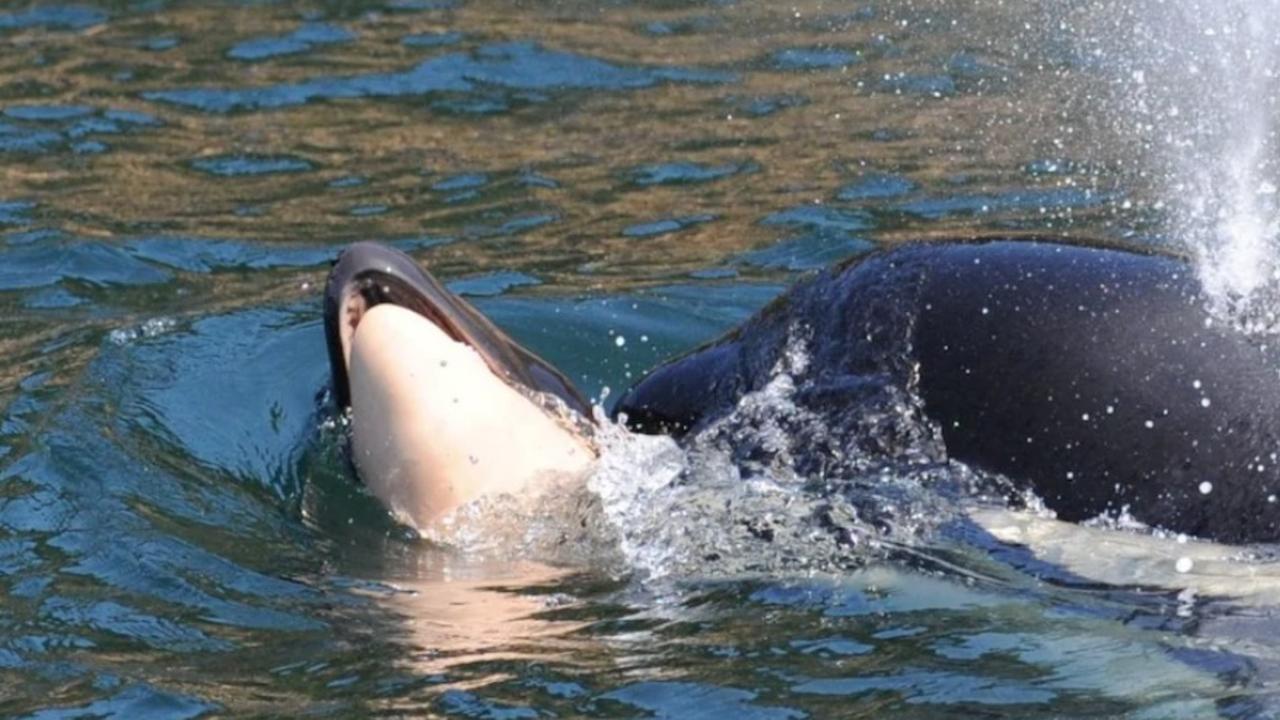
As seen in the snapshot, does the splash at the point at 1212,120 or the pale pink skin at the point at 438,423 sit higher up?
the splash at the point at 1212,120

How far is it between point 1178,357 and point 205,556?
8.09 ft

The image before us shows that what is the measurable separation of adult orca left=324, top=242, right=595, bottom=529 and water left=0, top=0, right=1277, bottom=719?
10 centimetres

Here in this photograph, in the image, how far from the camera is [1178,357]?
5.42 metres

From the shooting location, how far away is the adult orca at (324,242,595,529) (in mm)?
5859

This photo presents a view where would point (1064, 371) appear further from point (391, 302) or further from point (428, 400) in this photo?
point (391, 302)

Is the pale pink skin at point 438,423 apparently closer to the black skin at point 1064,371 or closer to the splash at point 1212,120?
the black skin at point 1064,371

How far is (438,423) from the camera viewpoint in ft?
19.2

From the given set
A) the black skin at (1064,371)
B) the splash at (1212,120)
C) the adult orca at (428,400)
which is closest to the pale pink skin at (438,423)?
the adult orca at (428,400)

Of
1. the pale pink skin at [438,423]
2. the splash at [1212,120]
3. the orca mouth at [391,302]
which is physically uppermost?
the splash at [1212,120]

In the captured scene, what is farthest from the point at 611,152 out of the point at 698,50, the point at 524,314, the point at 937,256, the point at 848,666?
the point at 848,666

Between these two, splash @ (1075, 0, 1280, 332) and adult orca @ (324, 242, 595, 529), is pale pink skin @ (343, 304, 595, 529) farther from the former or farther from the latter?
splash @ (1075, 0, 1280, 332)

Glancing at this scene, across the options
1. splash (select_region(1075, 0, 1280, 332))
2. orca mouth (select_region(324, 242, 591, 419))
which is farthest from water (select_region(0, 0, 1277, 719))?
orca mouth (select_region(324, 242, 591, 419))

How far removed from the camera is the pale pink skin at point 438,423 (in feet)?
19.2

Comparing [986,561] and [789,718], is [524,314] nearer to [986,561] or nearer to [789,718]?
[986,561]
